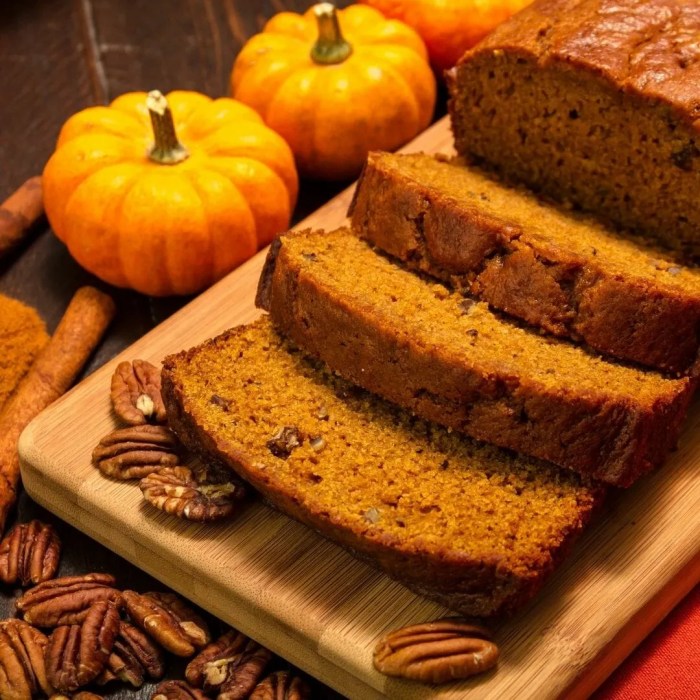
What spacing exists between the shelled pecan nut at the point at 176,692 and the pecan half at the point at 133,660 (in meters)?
0.06

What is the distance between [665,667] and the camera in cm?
307

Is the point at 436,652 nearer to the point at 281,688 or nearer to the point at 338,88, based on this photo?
the point at 281,688

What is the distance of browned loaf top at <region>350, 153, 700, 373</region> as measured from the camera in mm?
3154

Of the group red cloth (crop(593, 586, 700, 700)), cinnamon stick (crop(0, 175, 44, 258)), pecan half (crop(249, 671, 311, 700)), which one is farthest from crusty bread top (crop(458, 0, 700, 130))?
pecan half (crop(249, 671, 311, 700))

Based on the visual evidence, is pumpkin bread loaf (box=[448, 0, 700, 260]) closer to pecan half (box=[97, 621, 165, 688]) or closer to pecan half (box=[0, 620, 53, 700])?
pecan half (box=[97, 621, 165, 688])

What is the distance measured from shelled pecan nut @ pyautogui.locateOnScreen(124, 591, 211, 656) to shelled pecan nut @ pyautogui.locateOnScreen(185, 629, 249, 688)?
0.09 feet

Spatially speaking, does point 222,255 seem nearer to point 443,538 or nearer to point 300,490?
point 300,490

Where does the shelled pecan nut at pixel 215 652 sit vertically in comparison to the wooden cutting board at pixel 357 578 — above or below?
below

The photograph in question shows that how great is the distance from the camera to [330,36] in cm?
437

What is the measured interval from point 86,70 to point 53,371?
1.90 meters

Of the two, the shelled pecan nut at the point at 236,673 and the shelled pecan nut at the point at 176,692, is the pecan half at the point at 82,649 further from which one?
the shelled pecan nut at the point at 236,673

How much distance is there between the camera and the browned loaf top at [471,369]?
116 inches

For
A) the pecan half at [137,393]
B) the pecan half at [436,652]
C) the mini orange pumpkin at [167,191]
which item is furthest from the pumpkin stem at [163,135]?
the pecan half at [436,652]

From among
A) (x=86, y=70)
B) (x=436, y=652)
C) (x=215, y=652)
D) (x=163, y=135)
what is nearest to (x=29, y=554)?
(x=215, y=652)
